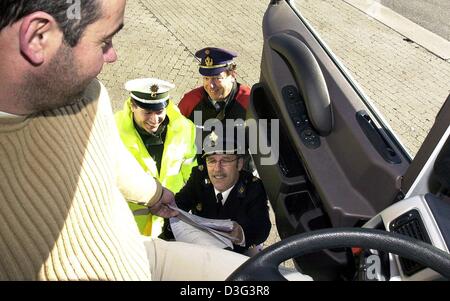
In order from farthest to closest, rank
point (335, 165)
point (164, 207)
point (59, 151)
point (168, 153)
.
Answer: point (168, 153), point (335, 165), point (164, 207), point (59, 151)

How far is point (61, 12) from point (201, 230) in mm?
1678

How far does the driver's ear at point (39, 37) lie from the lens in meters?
1.38

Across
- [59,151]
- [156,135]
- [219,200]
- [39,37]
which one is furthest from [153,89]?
[39,37]

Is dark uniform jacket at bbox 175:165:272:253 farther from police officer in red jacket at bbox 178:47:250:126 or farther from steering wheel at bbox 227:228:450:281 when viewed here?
steering wheel at bbox 227:228:450:281

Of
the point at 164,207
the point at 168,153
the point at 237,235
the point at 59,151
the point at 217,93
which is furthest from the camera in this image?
the point at 217,93

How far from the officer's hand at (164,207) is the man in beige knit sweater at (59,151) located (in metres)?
0.59

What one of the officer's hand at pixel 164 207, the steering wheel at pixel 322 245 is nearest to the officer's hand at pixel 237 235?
the officer's hand at pixel 164 207

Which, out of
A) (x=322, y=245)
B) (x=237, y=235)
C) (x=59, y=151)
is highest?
(x=322, y=245)

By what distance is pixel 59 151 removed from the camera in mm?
1732

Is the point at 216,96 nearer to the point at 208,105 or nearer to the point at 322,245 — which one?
the point at 208,105

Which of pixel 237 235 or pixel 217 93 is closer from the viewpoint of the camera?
pixel 237 235

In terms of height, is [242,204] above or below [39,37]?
below

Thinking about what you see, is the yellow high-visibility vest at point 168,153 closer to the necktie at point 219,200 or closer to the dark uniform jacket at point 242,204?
the dark uniform jacket at point 242,204
